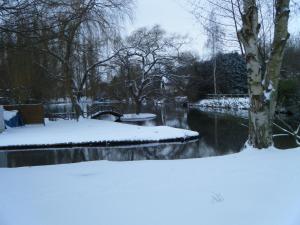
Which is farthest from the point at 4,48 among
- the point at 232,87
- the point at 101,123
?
the point at 232,87

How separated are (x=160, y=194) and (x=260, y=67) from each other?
3.78m

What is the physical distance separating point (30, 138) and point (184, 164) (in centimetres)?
→ 1425

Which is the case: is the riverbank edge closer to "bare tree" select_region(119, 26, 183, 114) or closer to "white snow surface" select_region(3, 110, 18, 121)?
"white snow surface" select_region(3, 110, 18, 121)

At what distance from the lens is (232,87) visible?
154 feet

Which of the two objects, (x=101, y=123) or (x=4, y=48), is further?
(x=101, y=123)

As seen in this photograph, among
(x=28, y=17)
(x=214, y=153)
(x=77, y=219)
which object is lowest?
(x=214, y=153)

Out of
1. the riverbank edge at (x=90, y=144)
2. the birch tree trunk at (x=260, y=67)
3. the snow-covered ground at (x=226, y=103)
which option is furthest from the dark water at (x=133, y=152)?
the snow-covered ground at (x=226, y=103)

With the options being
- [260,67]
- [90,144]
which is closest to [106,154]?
[90,144]

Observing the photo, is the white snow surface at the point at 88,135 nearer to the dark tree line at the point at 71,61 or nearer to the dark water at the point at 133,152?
the dark water at the point at 133,152

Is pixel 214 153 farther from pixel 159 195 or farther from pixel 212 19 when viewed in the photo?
pixel 159 195

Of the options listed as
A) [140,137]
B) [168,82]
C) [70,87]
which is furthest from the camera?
[168,82]

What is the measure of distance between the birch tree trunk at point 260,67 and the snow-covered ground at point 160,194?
1.17m

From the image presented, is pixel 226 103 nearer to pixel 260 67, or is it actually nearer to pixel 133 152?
pixel 133 152

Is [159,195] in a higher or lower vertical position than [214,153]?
higher
